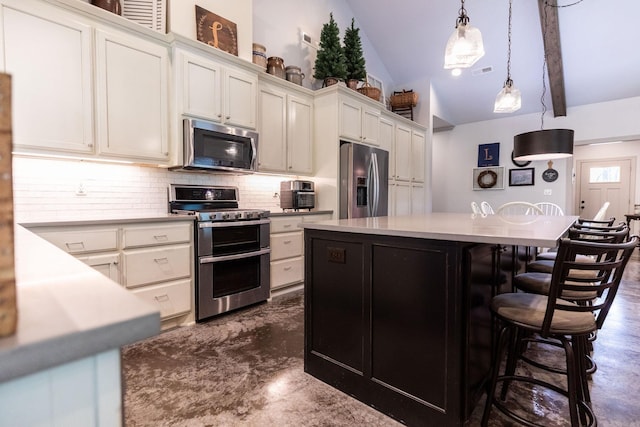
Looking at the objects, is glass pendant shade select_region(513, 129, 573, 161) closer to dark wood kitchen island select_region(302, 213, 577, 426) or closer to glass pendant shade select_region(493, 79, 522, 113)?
glass pendant shade select_region(493, 79, 522, 113)

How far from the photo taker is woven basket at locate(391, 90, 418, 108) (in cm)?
569

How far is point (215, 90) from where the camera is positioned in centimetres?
302

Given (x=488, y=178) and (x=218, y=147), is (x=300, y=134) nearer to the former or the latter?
(x=218, y=147)

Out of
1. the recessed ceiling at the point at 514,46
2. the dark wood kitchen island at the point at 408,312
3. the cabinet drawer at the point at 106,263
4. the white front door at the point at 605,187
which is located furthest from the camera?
the white front door at the point at 605,187

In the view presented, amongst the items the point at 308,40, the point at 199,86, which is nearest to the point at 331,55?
the point at 308,40

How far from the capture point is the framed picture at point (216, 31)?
9.77 feet

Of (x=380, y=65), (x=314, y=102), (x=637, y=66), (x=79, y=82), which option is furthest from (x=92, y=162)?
(x=637, y=66)

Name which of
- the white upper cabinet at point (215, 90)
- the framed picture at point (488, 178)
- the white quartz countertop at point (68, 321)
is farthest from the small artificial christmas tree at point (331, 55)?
the white quartz countertop at point (68, 321)

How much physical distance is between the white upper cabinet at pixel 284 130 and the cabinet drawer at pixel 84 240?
170cm

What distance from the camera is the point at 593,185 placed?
26.2ft

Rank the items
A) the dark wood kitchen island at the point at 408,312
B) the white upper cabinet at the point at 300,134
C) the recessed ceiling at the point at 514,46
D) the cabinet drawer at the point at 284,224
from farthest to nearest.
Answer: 1. the recessed ceiling at the point at 514,46
2. the white upper cabinet at the point at 300,134
3. the cabinet drawer at the point at 284,224
4. the dark wood kitchen island at the point at 408,312

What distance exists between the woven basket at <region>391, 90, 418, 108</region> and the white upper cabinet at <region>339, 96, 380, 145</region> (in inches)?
50.3

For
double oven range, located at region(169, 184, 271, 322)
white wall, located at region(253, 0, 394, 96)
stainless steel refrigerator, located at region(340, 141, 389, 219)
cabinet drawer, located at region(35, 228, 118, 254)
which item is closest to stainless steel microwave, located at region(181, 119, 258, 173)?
double oven range, located at region(169, 184, 271, 322)

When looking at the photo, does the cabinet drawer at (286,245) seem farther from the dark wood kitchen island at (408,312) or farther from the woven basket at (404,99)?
the woven basket at (404,99)
